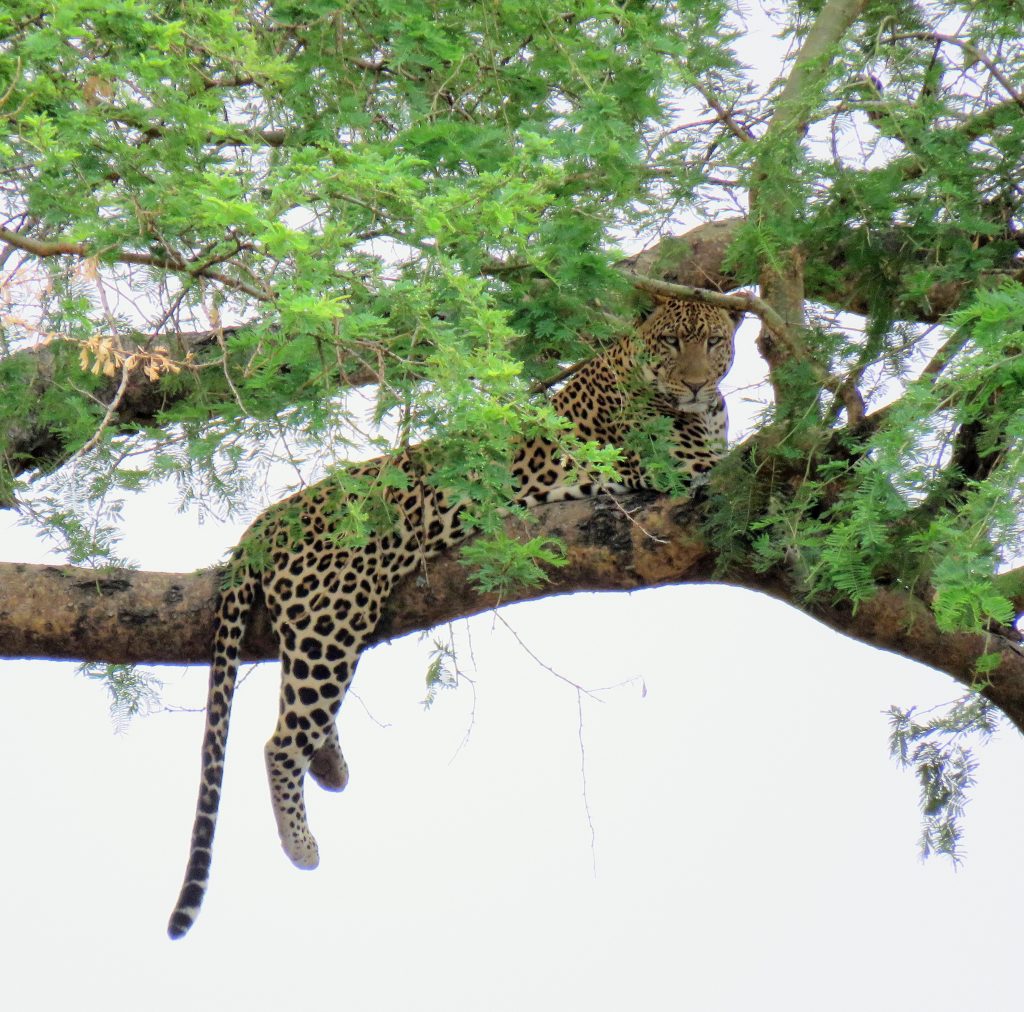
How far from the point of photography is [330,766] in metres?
7.77

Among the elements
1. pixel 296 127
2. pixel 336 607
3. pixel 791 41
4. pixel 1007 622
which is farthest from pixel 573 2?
pixel 336 607

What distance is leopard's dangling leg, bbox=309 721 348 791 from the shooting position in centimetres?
771

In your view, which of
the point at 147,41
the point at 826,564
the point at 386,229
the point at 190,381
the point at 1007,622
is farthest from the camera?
the point at 190,381

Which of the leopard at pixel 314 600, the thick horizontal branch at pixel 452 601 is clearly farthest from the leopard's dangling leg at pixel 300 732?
the thick horizontal branch at pixel 452 601

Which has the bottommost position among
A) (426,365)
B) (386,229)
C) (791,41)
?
(426,365)

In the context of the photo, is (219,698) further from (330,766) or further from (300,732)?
(330,766)

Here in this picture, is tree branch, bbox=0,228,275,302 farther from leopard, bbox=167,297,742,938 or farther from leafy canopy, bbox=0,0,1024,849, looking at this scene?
leopard, bbox=167,297,742,938

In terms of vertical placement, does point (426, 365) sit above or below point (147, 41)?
below

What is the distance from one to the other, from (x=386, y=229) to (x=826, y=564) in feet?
6.54

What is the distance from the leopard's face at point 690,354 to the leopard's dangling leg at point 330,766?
7.70 ft

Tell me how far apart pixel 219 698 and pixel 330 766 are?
95 cm

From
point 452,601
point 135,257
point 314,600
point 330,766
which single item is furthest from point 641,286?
point 330,766

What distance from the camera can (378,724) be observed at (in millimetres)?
7043

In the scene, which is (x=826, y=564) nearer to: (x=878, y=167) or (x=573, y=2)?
(x=878, y=167)
